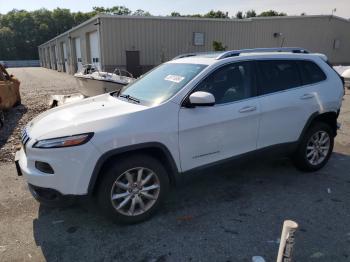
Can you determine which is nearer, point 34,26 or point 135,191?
point 135,191

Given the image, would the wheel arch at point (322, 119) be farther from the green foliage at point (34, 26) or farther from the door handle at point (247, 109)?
the green foliage at point (34, 26)

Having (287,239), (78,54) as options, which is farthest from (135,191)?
(78,54)

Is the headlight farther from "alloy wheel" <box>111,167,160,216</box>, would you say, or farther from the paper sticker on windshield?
the paper sticker on windshield

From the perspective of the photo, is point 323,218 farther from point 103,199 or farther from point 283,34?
point 283,34

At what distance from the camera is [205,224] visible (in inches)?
140

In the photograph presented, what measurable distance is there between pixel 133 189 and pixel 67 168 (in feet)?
2.44

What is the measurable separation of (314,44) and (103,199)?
27.3 metres

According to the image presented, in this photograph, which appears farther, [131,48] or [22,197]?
[131,48]

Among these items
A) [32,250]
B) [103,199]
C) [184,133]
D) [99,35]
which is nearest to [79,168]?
[103,199]

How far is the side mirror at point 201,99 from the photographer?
3.39m

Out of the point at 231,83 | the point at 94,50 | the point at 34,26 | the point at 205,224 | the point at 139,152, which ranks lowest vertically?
the point at 205,224

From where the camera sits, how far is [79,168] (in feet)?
10.0

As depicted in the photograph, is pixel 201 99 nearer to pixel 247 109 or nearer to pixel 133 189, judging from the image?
pixel 247 109

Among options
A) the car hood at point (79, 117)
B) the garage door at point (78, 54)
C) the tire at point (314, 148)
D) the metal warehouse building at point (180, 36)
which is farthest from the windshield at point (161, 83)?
Answer: the garage door at point (78, 54)
